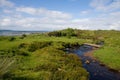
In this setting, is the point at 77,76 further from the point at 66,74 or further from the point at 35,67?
the point at 35,67

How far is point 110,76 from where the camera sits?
26.4 metres

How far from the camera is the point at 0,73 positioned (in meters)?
12.9

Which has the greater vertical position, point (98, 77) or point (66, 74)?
point (66, 74)

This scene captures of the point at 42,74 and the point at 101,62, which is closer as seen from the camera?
the point at 42,74

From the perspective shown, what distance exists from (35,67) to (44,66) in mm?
1253

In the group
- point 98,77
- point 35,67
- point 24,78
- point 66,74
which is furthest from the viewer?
point 98,77

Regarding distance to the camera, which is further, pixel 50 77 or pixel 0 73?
pixel 50 77

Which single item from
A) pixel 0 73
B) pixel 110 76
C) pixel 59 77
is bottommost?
pixel 110 76

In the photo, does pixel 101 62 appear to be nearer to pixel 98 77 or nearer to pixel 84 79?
pixel 98 77

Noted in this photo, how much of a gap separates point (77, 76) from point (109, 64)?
13088 millimetres

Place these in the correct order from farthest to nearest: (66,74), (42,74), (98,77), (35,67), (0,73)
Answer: (98,77) → (35,67) → (66,74) → (42,74) → (0,73)

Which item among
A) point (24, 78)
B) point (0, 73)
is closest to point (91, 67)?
point (24, 78)

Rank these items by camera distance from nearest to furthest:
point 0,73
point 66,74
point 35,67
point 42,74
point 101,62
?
point 0,73 < point 42,74 < point 66,74 < point 35,67 < point 101,62

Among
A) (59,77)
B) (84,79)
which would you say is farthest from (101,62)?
(59,77)
